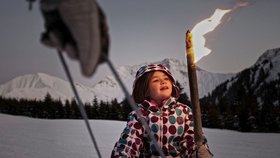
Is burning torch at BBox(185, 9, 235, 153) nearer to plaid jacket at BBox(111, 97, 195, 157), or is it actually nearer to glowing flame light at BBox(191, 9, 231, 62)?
glowing flame light at BBox(191, 9, 231, 62)

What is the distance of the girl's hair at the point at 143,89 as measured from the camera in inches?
128

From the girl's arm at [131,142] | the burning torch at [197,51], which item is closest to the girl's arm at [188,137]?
the girl's arm at [131,142]

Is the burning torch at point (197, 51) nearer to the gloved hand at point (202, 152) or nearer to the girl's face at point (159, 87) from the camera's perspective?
the gloved hand at point (202, 152)

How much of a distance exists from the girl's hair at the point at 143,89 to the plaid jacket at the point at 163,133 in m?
0.14

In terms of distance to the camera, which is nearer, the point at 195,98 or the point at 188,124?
the point at 195,98

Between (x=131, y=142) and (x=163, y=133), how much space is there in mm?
299

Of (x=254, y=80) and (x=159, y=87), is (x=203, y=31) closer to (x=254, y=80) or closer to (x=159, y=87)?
(x=159, y=87)

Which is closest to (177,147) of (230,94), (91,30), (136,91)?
(136,91)

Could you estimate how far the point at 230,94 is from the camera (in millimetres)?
121250

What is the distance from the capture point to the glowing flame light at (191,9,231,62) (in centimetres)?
231

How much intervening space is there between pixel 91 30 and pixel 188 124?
95.6 inches

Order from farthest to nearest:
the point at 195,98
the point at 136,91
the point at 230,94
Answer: the point at 230,94 < the point at 136,91 < the point at 195,98

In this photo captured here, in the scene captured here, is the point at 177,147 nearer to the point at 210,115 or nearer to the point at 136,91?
the point at 136,91

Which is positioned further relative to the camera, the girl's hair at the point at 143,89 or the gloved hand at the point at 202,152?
the girl's hair at the point at 143,89
